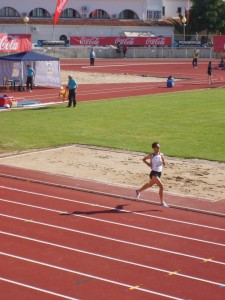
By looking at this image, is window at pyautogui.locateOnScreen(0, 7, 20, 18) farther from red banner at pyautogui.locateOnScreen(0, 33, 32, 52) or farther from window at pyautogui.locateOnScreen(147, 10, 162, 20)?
red banner at pyautogui.locateOnScreen(0, 33, 32, 52)

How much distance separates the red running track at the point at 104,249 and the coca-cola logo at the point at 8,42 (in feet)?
98.7

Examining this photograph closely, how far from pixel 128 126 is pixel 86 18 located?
6392 centimetres

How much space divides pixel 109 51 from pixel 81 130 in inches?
1975

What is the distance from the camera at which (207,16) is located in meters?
91.2

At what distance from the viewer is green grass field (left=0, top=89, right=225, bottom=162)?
1019 inches

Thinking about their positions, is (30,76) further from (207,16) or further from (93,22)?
(207,16)

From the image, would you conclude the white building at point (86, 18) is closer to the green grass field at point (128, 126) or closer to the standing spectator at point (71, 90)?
the green grass field at point (128, 126)

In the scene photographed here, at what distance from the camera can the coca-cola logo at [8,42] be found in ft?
156

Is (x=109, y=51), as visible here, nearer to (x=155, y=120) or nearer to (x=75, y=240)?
(x=155, y=120)

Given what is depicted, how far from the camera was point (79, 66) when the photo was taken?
→ 6525cm

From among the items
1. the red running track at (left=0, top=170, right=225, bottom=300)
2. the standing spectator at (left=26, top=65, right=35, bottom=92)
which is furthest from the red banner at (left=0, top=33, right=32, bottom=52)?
the red running track at (left=0, top=170, right=225, bottom=300)

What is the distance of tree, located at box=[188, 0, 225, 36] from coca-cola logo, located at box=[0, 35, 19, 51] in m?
47.3

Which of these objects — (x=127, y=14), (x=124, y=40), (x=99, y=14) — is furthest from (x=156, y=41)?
(x=127, y=14)

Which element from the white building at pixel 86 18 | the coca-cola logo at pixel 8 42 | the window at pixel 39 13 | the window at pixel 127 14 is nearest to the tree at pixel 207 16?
the white building at pixel 86 18
